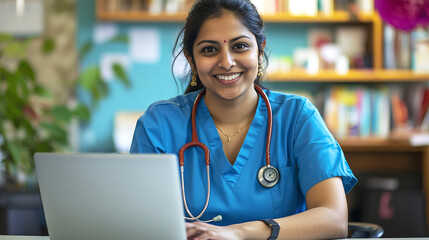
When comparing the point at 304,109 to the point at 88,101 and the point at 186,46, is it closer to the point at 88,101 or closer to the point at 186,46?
the point at 186,46

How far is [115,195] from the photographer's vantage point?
1004 mm

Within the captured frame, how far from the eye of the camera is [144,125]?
1.60 m

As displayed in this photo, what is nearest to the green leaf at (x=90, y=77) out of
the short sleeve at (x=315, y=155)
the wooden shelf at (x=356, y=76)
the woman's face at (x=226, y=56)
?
the wooden shelf at (x=356, y=76)

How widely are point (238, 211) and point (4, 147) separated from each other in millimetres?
1390

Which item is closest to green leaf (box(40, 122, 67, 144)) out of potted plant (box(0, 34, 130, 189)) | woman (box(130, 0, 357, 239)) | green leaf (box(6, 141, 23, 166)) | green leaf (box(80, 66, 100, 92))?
potted plant (box(0, 34, 130, 189))

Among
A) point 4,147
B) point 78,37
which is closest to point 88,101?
point 78,37

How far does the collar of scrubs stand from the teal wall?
2.00 m

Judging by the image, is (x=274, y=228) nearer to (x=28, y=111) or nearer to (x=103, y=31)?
(x=28, y=111)

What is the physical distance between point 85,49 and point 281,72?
4.01 feet

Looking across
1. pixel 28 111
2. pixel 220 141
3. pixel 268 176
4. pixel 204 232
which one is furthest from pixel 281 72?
pixel 204 232

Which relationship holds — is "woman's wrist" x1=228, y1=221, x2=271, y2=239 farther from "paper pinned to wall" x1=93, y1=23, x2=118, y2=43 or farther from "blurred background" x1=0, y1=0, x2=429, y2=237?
"paper pinned to wall" x1=93, y1=23, x2=118, y2=43

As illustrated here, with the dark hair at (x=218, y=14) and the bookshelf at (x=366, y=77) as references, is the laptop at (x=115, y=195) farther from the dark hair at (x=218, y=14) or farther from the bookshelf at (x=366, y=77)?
the bookshelf at (x=366, y=77)

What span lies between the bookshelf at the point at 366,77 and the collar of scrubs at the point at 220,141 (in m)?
1.63

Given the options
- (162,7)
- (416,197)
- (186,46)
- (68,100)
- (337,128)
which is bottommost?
(416,197)
